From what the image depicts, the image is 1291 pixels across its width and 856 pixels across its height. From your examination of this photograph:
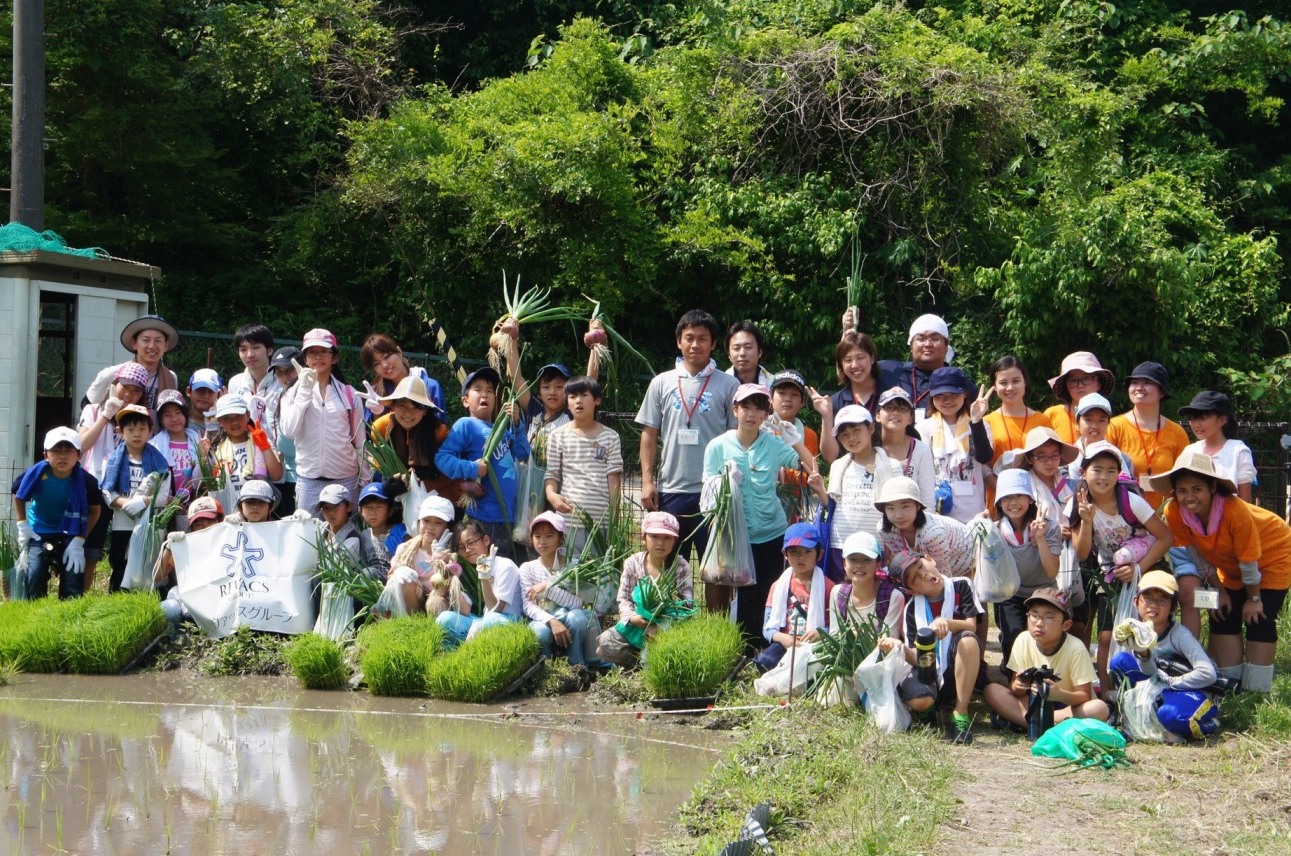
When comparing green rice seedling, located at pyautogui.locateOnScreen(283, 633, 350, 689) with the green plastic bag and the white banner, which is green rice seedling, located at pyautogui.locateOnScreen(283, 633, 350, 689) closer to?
the white banner

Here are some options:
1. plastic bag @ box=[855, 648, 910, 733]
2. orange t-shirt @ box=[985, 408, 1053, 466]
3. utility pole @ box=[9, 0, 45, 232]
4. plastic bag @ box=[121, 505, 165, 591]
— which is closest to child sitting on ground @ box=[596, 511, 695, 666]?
plastic bag @ box=[855, 648, 910, 733]

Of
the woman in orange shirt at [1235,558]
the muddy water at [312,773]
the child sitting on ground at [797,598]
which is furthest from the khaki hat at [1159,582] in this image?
the muddy water at [312,773]

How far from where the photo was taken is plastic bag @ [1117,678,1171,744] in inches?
240

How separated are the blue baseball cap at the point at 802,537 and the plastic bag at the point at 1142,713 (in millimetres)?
1584

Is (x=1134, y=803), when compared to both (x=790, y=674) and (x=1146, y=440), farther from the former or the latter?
(x=1146, y=440)

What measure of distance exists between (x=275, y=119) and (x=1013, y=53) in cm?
899

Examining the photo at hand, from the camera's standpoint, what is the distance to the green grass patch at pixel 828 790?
463 centimetres

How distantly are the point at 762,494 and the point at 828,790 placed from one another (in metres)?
2.36

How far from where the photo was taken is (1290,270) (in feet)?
55.6

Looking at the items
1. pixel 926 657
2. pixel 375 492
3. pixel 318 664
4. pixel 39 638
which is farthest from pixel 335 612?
pixel 926 657

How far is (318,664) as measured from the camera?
7215 millimetres

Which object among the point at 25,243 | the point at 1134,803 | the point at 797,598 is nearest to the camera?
the point at 1134,803

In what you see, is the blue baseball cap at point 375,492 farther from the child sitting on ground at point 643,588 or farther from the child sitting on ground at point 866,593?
the child sitting on ground at point 866,593

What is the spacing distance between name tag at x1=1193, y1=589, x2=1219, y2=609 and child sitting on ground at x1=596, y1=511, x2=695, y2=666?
2513mm
